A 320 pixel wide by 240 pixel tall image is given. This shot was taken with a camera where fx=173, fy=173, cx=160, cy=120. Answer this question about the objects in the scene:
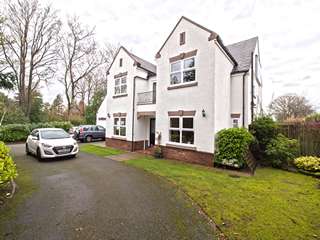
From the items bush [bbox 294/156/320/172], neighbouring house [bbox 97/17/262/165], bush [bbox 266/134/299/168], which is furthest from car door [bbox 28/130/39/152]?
bush [bbox 294/156/320/172]

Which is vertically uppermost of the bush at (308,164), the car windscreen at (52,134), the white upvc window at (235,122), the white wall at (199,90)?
the white wall at (199,90)

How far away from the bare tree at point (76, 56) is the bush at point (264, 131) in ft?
93.1

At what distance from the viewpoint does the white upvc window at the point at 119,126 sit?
15.4 metres

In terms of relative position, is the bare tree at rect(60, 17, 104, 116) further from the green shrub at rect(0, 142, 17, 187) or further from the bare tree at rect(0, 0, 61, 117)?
the green shrub at rect(0, 142, 17, 187)

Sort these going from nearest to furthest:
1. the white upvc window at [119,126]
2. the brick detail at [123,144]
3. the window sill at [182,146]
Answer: the window sill at [182,146] < the brick detail at [123,144] < the white upvc window at [119,126]

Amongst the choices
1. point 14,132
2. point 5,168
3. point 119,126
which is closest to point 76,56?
point 14,132

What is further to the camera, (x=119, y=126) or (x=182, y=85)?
(x=119, y=126)

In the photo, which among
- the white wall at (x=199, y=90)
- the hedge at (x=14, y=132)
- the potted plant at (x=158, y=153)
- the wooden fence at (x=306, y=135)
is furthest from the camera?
the hedge at (x=14, y=132)

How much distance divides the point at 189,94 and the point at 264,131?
5.20m

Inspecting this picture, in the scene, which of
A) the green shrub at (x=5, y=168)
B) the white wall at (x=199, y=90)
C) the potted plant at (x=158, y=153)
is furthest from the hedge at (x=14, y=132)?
the green shrub at (x=5, y=168)

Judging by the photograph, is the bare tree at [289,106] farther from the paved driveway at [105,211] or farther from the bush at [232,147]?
the paved driveway at [105,211]

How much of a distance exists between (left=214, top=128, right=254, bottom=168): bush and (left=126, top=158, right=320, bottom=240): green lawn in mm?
865

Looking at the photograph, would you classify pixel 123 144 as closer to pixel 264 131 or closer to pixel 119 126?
pixel 119 126

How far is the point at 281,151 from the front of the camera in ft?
31.6
